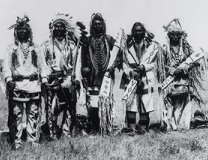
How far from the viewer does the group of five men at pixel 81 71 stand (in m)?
7.52

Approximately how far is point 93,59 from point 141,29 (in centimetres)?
114

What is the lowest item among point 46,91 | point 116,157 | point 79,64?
point 116,157

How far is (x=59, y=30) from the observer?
7961mm

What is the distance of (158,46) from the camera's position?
8445mm

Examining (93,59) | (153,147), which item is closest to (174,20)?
(93,59)

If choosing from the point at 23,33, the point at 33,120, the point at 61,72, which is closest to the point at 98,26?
the point at 61,72

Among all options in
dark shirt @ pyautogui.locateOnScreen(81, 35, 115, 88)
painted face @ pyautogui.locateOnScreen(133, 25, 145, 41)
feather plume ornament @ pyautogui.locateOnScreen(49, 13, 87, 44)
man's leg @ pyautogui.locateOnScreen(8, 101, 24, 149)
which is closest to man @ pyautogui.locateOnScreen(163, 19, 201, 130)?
painted face @ pyautogui.locateOnScreen(133, 25, 145, 41)

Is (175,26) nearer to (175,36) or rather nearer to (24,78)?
(175,36)

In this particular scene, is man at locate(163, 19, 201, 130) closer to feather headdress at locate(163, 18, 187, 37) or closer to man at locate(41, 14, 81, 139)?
feather headdress at locate(163, 18, 187, 37)

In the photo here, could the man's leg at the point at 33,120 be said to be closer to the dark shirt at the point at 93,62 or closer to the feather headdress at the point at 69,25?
the dark shirt at the point at 93,62

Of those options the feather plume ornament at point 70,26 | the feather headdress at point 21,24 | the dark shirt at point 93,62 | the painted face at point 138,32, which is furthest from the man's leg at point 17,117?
the painted face at point 138,32

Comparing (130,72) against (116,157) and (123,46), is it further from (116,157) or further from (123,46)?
(116,157)

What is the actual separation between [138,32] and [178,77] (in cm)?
137

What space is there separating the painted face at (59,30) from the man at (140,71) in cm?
130
